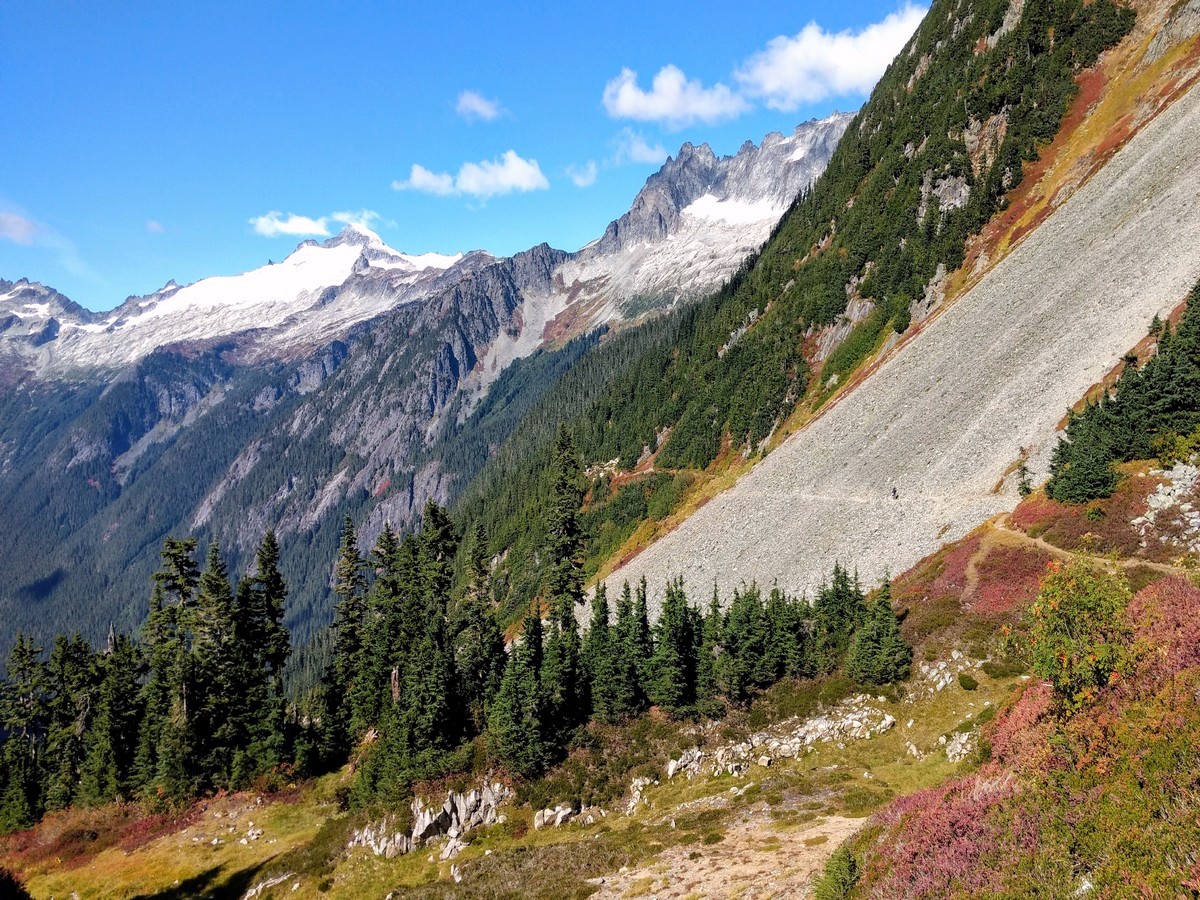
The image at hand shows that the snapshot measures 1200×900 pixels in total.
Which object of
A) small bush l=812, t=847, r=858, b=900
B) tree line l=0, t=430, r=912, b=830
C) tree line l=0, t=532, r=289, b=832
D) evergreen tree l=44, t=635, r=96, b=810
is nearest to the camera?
small bush l=812, t=847, r=858, b=900

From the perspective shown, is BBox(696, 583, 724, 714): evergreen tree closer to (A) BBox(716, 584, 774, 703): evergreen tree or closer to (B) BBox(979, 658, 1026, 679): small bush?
(A) BBox(716, 584, 774, 703): evergreen tree

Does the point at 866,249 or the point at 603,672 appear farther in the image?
the point at 866,249

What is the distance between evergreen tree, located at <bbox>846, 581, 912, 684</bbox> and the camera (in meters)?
36.3

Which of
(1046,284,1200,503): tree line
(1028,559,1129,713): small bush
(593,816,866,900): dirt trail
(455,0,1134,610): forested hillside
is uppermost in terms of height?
(455,0,1134,610): forested hillside

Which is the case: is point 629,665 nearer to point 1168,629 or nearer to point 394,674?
point 394,674

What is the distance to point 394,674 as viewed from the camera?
52.7m

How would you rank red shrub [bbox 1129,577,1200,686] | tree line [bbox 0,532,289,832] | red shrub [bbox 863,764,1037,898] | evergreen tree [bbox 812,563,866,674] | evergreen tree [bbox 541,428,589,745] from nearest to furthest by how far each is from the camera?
red shrub [bbox 863,764,1037,898]
red shrub [bbox 1129,577,1200,686]
evergreen tree [bbox 812,563,866,674]
evergreen tree [bbox 541,428,589,745]
tree line [bbox 0,532,289,832]

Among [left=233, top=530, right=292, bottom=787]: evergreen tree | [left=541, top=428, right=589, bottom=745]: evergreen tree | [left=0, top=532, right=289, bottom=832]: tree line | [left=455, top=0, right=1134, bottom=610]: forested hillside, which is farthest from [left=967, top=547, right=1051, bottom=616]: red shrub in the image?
[left=455, top=0, right=1134, bottom=610]: forested hillside

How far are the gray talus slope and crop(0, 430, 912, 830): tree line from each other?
11416mm

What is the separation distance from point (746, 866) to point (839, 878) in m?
7.23

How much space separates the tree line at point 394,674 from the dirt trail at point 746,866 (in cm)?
1328

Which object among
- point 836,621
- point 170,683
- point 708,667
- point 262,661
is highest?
point 170,683

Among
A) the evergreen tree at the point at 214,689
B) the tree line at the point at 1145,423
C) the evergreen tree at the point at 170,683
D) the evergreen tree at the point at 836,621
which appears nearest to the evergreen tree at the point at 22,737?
the evergreen tree at the point at 170,683

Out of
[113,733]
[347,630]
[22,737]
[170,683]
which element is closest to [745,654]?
[347,630]
